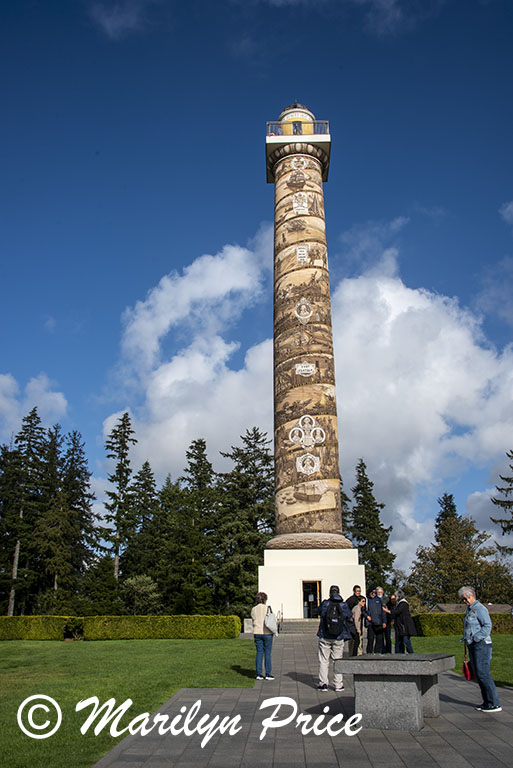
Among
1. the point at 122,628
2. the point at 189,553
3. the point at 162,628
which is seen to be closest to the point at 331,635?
the point at 162,628

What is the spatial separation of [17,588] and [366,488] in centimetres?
2190

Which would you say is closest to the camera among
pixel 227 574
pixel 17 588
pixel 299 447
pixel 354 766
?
pixel 354 766

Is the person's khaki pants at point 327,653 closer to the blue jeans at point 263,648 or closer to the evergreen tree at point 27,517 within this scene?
the blue jeans at point 263,648

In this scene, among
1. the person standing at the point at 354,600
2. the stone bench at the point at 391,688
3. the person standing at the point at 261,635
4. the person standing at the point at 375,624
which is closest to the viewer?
the stone bench at the point at 391,688

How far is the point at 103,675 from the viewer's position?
9.58 meters

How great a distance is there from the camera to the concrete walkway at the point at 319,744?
4719 mm

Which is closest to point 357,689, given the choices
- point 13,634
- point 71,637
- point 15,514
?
point 71,637

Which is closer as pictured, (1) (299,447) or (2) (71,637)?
(2) (71,637)

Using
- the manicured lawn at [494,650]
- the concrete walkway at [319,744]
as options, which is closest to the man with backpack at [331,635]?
the concrete walkway at [319,744]

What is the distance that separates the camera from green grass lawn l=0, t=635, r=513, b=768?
17.7 ft

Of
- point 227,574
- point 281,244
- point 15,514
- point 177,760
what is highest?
point 281,244

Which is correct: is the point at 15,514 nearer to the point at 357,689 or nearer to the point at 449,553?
the point at 449,553

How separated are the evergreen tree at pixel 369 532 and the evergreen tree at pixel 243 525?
24.2ft

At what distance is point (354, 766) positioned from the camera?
461 cm
